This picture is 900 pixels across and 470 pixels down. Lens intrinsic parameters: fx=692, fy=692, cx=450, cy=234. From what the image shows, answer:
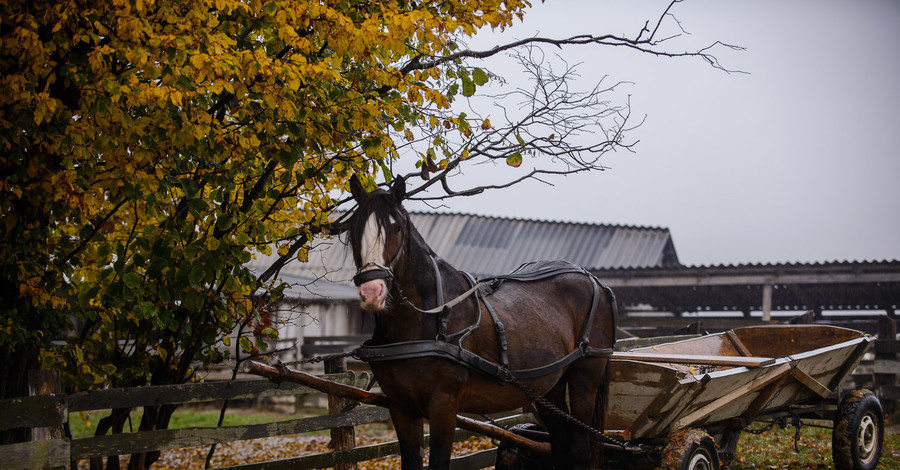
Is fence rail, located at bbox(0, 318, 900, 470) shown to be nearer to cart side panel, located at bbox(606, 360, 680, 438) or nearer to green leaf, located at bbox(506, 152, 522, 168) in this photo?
cart side panel, located at bbox(606, 360, 680, 438)

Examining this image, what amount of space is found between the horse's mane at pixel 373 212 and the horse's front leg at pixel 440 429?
0.93 m

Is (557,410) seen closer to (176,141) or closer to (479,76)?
(479,76)

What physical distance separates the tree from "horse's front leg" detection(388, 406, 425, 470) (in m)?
1.35

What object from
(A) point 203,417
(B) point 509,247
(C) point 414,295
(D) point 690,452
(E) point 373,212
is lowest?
(A) point 203,417

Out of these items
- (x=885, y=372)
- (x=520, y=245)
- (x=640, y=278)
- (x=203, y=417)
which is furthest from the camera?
(x=520, y=245)

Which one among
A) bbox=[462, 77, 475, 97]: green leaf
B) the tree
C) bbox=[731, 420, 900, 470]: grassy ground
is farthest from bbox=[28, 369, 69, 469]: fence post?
bbox=[731, 420, 900, 470]: grassy ground

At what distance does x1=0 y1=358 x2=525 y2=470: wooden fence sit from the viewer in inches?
141

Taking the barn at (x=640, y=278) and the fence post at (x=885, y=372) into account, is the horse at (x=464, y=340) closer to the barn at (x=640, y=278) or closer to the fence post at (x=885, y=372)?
the barn at (x=640, y=278)

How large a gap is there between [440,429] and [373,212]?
50.1 inches

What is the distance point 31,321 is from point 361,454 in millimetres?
2525

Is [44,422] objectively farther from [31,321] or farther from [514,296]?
[514,296]

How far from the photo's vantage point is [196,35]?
12.8 feet

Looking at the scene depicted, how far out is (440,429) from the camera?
3877 millimetres

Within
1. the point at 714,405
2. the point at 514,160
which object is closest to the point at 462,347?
the point at 514,160
